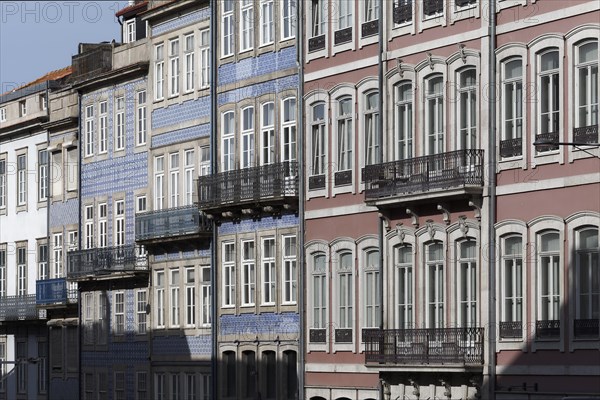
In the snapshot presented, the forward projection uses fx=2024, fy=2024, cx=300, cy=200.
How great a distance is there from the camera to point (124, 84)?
219 ft

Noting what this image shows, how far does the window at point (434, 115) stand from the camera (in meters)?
49.3

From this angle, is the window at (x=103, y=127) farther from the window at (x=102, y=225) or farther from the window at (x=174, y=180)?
the window at (x=174, y=180)

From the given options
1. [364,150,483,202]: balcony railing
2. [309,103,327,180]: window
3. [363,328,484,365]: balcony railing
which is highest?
[309,103,327,180]: window

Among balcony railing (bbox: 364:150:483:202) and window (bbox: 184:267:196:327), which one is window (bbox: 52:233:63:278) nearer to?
window (bbox: 184:267:196:327)

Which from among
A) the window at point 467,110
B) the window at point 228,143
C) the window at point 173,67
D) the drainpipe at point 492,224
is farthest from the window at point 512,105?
the window at point 173,67

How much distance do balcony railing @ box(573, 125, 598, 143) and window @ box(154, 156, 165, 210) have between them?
72.0 ft

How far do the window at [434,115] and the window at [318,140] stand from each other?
504 cm

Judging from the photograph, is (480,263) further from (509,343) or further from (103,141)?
(103,141)

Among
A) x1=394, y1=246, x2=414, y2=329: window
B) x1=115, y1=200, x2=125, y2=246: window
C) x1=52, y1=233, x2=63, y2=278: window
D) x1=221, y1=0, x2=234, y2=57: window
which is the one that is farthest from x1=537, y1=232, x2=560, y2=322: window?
x1=52, y1=233, x2=63, y2=278: window

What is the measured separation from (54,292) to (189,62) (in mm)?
13490

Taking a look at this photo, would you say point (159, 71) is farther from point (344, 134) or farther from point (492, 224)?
point (492, 224)

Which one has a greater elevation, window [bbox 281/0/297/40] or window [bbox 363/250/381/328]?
window [bbox 281/0/297/40]

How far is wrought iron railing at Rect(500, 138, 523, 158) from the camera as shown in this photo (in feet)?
151

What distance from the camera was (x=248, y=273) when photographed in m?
58.2
